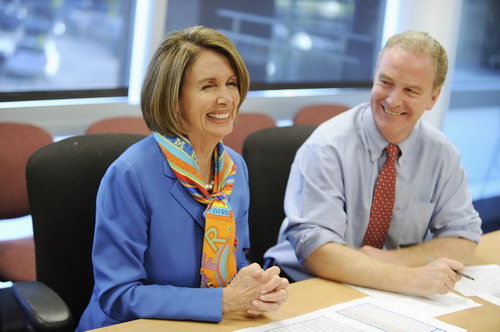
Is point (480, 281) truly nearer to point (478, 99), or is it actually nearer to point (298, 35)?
point (298, 35)

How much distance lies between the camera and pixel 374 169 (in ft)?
7.79

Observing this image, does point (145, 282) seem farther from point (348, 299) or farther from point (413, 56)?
point (413, 56)

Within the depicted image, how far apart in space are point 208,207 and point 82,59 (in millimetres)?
2283

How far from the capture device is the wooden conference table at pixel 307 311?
1647 millimetres

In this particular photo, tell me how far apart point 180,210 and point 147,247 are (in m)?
0.13

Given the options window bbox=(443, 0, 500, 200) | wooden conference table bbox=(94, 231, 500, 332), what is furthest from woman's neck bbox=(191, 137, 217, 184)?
window bbox=(443, 0, 500, 200)

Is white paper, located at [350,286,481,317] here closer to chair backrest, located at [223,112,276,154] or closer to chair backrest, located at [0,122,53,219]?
chair backrest, located at [0,122,53,219]

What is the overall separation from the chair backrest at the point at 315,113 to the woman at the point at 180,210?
2557 millimetres

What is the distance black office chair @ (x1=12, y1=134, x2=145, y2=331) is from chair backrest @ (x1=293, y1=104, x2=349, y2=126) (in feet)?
8.38

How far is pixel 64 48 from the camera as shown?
374 centimetres

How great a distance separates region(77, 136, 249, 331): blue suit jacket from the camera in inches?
66.3

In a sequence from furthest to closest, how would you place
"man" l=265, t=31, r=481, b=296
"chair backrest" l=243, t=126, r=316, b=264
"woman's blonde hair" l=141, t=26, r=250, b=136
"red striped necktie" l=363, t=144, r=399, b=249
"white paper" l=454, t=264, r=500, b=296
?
"chair backrest" l=243, t=126, r=316, b=264 < "red striped necktie" l=363, t=144, r=399, b=249 < "man" l=265, t=31, r=481, b=296 < "white paper" l=454, t=264, r=500, b=296 < "woman's blonde hair" l=141, t=26, r=250, b=136

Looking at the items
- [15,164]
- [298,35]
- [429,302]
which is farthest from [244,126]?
[429,302]

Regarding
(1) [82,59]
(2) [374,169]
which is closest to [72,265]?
(2) [374,169]
